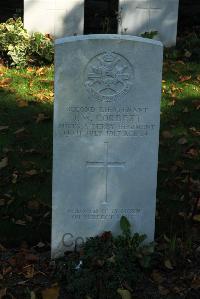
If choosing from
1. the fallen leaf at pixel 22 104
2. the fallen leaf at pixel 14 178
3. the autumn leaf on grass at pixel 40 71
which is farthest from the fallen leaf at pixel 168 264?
the autumn leaf on grass at pixel 40 71

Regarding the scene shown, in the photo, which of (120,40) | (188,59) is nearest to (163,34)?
(188,59)

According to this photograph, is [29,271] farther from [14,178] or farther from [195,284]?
[14,178]

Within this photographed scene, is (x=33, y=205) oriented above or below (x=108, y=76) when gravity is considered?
below

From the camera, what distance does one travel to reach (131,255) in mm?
4188

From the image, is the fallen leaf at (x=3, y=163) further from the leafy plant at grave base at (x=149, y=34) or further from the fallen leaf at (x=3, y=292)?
the leafy plant at grave base at (x=149, y=34)

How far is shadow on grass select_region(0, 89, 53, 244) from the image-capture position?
5.00 m

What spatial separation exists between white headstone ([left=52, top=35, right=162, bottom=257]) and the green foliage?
176 inches

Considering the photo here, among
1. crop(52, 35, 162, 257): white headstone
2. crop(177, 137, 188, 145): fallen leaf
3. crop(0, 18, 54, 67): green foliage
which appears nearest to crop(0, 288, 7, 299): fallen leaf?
crop(52, 35, 162, 257): white headstone

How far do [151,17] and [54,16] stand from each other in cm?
144

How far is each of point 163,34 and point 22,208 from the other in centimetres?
512

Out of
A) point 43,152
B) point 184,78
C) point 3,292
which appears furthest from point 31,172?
point 184,78

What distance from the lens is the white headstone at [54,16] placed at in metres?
9.23

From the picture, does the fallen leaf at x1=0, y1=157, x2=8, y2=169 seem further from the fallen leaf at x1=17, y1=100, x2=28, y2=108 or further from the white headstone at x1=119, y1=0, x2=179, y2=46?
the white headstone at x1=119, y1=0, x2=179, y2=46

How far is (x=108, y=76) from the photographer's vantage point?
4.15 metres
